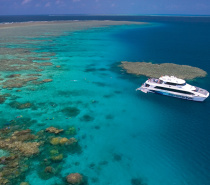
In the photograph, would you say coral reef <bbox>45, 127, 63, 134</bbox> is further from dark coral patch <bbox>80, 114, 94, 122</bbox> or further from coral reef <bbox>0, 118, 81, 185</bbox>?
dark coral patch <bbox>80, 114, 94, 122</bbox>

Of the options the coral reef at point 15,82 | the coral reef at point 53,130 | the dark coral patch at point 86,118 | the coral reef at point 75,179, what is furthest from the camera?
the coral reef at point 15,82

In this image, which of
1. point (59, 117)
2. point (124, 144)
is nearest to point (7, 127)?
point (59, 117)

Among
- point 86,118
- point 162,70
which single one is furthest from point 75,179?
point 162,70

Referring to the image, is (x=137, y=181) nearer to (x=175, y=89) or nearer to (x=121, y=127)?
(x=121, y=127)

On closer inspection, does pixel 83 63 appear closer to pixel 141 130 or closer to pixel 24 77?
pixel 24 77

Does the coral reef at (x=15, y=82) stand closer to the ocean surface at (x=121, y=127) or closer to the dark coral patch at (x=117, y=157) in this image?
the ocean surface at (x=121, y=127)

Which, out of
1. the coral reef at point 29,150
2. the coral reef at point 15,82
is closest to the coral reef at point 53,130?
the coral reef at point 29,150

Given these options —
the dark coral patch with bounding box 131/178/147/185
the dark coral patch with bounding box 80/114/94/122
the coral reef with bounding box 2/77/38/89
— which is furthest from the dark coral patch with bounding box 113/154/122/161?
the coral reef with bounding box 2/77/38/89
